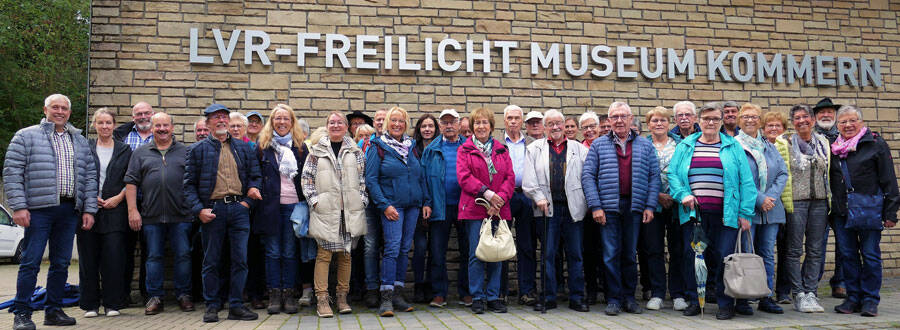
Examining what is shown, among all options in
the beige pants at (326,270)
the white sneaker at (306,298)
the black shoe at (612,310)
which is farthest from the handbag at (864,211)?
the white sneaker at (306,298)

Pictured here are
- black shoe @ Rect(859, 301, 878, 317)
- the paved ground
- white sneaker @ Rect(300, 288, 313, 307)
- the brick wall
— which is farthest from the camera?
the brick wall

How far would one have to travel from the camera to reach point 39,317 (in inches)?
202

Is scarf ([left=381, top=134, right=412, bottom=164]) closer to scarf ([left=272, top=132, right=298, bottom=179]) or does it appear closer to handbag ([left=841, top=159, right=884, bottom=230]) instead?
scarf ([left=272, top=132, right=298, bottom=179])

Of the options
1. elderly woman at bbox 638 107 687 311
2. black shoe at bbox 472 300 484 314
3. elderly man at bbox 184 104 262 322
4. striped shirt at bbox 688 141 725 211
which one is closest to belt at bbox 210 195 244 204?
elderly man at bbox 184 104 262 322

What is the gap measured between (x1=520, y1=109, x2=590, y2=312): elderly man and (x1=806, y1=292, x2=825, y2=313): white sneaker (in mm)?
1848

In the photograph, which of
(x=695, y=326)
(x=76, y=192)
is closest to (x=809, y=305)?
(x=695, y=326)

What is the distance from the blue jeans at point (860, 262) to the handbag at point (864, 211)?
0.08 m

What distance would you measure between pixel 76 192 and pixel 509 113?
3558mm

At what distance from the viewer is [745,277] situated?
4.47 meters

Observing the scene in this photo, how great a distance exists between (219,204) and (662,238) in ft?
12.2

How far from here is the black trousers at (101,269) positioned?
5.08m

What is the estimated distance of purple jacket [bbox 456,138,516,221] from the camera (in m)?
5.01

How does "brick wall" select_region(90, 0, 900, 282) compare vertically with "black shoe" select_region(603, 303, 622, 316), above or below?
above

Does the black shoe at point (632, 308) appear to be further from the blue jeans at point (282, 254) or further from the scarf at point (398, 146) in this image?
the blue jeans at point (282, 254)
